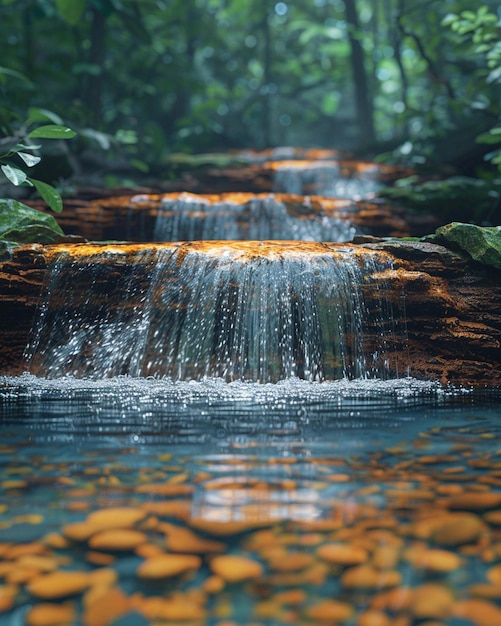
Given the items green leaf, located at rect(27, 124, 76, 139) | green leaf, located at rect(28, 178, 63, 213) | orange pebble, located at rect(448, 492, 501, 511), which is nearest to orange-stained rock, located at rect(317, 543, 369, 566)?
orange pebble, located at rect(448, 492, 501, 511)

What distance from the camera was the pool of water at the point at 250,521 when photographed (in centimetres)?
114

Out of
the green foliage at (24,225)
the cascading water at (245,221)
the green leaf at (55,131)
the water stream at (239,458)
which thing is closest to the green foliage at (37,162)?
the green leaf at (55,131)

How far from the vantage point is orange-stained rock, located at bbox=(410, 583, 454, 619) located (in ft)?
3.61

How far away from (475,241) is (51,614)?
4.95 metres

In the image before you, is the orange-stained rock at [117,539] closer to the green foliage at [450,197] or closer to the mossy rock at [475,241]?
the mossy rock at [475,241]

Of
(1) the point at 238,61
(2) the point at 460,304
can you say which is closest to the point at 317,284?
(2) the point at 460,304

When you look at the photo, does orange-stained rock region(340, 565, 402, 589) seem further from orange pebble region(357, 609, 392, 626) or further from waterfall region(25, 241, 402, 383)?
waterfall region(25, 241, 402, 383)

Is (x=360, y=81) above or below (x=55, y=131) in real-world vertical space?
above

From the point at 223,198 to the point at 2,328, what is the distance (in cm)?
430

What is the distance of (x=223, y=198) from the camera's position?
8695 mm

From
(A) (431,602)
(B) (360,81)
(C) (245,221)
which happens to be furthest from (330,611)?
(B) (360,81)

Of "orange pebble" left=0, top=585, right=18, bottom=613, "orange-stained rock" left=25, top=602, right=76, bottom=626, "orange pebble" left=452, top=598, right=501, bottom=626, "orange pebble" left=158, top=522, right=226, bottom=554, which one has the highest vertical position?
"orange pebble" left=158, top=522, right=226, bottom=554

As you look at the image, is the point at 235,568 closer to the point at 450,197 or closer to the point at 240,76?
the point at 450,197

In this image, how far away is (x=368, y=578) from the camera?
1.23 m
